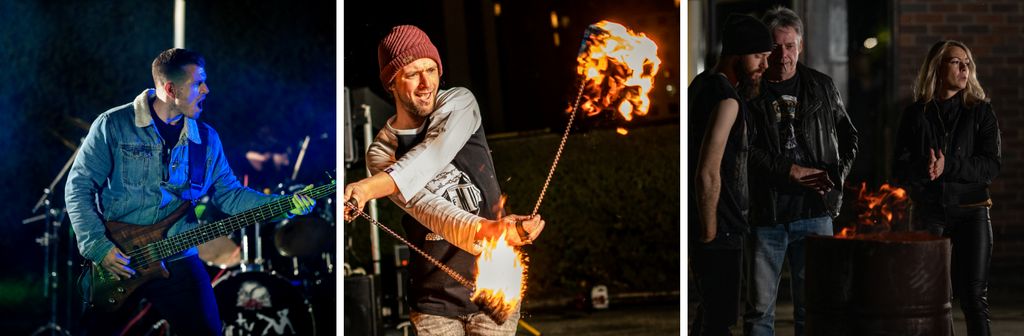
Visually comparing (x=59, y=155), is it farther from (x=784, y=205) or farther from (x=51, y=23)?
(x=784, y=205)

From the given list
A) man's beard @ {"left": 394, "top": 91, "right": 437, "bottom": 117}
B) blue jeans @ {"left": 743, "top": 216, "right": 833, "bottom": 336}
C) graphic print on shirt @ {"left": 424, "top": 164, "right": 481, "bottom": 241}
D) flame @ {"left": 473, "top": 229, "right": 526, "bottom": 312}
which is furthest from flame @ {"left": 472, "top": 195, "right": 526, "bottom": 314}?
blue jeans @ {"left": 743, "top": 216, "right": 833, "bottom": 336}

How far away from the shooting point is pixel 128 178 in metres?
3.18

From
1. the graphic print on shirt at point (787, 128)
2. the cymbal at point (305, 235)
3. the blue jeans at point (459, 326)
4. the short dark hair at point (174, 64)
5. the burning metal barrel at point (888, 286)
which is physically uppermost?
the short dark hair at point (174, 64)

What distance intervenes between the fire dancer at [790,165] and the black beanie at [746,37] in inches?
1.8

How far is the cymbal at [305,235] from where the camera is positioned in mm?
3332

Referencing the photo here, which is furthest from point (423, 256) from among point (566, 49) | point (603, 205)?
point (566, 49)

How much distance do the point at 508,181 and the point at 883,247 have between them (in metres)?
1.64

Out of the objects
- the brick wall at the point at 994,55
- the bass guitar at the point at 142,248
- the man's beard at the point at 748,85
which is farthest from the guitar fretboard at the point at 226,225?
the brick wall at the point at 994,55

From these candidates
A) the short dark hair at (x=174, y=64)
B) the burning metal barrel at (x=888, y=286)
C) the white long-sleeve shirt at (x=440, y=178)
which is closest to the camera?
the burning metal barrel at (x=888, y=286)

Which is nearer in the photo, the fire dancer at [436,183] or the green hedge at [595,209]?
the fire dancer at [436,183]

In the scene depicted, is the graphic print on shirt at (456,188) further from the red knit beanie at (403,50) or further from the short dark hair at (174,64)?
the short dark hair at (174,64)

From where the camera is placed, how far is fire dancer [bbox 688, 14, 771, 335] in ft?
10.6

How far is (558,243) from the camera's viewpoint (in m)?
3.26

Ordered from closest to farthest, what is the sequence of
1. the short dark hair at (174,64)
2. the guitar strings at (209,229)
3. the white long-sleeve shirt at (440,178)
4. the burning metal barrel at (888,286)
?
1. the burning metal barrel at (888,286)
2. the white long-sleeve shirt at (440,178)
3. the guitar strings at (209,229)
4. the short dark hair at (174,64)
